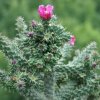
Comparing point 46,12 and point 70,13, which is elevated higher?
point 70,13

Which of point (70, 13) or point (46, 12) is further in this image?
point (70, 13)

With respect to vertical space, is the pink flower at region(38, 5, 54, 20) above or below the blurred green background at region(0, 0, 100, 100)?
below

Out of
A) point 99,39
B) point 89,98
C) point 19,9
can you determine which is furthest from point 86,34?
point 89,98

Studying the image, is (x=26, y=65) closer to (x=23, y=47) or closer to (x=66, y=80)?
(x=23, y=47)

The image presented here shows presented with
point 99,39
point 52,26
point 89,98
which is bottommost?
point 89,98

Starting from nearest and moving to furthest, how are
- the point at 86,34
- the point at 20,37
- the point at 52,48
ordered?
the point at 52,48 → the point at 20,37 → the point at 86,34

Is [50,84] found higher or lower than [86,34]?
lower

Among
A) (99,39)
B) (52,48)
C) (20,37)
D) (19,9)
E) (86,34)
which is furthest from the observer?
(19,9)

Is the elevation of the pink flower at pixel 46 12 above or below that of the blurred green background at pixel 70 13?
below

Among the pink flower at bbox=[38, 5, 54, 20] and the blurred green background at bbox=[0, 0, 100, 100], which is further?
the blurred green background at bbox=[0, 0, 100, 100]

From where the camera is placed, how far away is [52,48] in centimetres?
908

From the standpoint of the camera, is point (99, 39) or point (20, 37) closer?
point (20, 37)

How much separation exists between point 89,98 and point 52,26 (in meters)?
1.71

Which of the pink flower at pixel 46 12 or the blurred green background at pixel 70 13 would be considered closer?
the pink flower at pixel 46 12
